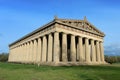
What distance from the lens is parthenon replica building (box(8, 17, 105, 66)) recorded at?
40406 millimetres

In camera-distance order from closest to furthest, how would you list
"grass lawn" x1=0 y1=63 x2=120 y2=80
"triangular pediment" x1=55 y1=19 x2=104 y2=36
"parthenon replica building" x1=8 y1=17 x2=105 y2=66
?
"grass lawn" x1=0 y1=63 x2=120 y2=80 < "parthenon replica building" x1=8 y1=17 x2=105 y2=66 < "triangular pediment" x1=55 y1=19 x2=104 y2=36

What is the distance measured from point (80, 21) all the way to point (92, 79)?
34.3 metres

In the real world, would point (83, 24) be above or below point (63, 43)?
above

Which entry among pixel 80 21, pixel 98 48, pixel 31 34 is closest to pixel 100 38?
pixel 98 48

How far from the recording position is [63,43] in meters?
41.2

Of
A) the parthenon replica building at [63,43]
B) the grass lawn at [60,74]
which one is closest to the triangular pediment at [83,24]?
the parthenon replica building at [63,43]

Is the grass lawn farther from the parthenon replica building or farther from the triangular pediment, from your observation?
the triangular pediment

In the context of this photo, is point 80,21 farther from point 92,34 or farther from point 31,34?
point 31,34

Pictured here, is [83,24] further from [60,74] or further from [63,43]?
[60,74]

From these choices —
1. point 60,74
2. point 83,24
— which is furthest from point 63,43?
point 60,74

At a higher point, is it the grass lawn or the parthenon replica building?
the parthenon replica building

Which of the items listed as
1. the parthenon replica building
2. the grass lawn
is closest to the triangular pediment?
the parthenon replica building

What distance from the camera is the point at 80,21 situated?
49.3m

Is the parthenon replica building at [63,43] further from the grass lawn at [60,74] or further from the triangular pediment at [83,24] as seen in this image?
the grass lawn at [60,74]
